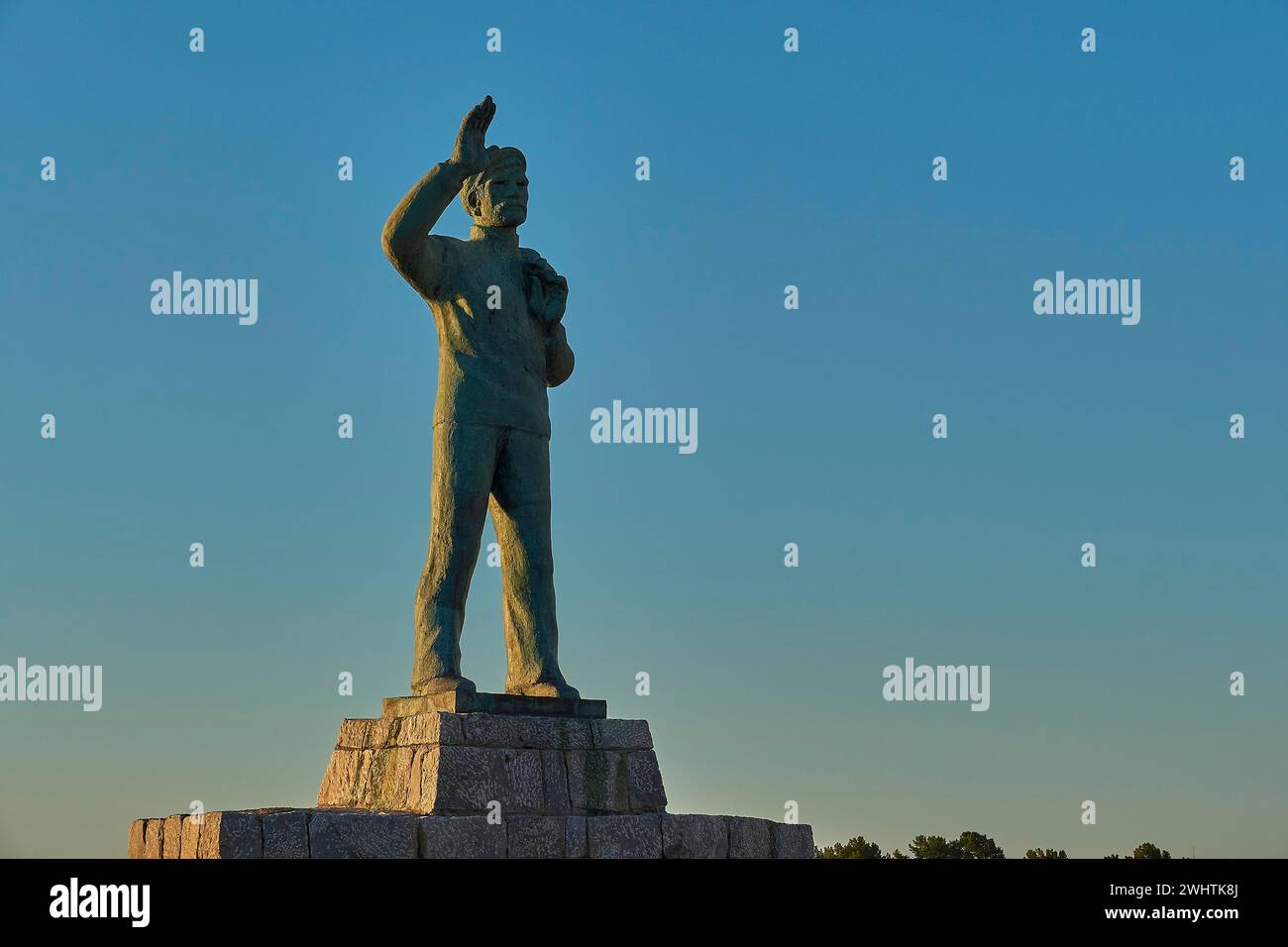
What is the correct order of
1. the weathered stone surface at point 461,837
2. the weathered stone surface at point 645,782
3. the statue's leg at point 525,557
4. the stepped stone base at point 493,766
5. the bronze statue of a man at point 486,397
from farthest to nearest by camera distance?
1. the statue's leg at point 525,557
2. the bronze statue of a man at point 486,397
3. the weathered stone surface at point 645,782
4. the stepped stone base at point 493,766
5. the weathered stone surface at point 461,837

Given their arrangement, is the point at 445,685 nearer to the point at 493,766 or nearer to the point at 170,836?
the point at 493,766

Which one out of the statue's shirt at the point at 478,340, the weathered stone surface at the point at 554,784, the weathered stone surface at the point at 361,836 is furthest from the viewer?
the statue's shirt at the point at 478,340

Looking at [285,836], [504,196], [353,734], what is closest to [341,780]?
[353,734]

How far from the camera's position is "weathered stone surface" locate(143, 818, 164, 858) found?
15062 mm

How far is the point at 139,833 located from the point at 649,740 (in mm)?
4153

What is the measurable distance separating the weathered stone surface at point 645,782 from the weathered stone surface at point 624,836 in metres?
0.38

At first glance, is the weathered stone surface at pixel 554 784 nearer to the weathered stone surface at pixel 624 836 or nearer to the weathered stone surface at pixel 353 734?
the weathered stone surface at pixel 624 836

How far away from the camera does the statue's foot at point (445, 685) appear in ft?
50.5

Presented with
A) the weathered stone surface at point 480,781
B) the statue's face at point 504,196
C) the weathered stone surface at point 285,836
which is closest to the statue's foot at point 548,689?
the weathered stone surface at point 480,781

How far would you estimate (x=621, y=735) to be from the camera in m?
16.0

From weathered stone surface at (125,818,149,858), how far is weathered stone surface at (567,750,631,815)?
340 cm

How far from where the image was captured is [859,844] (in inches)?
1018

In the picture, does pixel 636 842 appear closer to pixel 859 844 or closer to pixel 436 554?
pixel 436 554
